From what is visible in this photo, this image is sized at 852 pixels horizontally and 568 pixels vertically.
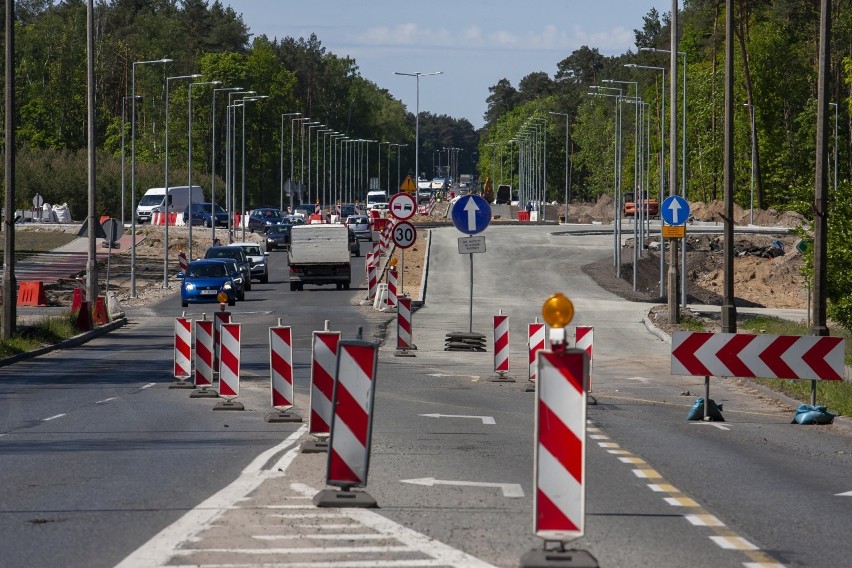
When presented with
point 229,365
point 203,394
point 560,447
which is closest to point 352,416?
point 560,447

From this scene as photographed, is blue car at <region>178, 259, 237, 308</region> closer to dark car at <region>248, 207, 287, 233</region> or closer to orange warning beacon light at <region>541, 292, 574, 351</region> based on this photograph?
orange warning beacon light at <region>541, 292, 574, 351</region>

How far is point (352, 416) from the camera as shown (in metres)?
11.2

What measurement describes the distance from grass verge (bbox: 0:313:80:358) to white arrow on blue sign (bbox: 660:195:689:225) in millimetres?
14233

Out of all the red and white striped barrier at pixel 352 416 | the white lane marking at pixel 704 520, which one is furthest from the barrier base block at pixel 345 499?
the white lane marking at pixel 704 520

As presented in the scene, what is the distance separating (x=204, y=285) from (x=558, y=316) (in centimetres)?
4312

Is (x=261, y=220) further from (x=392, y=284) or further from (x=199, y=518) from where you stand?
(x=199, y=518)

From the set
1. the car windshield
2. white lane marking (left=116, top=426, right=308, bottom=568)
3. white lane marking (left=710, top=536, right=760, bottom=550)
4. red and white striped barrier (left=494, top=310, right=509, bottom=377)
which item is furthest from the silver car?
white lane marking (left=710, top=536, right=760, bottom=550)

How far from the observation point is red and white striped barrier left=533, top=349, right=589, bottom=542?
8.51 meters

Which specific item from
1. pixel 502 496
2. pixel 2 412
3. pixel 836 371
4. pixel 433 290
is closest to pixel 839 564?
pixel 502 496

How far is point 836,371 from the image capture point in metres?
18.7

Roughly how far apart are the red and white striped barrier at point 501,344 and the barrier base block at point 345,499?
A: 540 inches

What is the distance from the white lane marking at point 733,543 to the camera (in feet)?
32.1

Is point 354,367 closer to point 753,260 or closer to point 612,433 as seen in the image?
point 612,433

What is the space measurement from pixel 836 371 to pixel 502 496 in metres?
8.18
